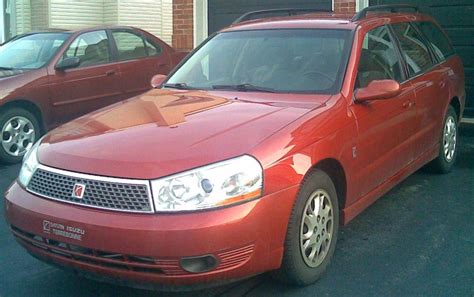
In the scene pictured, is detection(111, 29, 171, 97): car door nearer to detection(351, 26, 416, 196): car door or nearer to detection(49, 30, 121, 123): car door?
detection(49, 30, 121, 123): car door

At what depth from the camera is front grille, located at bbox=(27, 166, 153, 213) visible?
3.28 meters

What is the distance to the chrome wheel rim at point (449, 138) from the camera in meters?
6.35

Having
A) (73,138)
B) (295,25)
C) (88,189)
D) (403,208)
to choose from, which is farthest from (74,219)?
(403,208)

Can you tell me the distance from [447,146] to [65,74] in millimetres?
4753

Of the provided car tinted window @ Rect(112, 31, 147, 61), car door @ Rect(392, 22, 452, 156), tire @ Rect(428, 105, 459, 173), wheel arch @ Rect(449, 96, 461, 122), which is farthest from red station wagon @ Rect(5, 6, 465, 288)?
car tinted window @ Rect(112, 31, 147, 61)

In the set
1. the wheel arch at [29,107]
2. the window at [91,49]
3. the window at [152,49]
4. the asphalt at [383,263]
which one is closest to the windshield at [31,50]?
the window at [91,49]

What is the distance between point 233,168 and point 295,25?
6.88ft

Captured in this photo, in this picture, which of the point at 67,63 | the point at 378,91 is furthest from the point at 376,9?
the point at 67,63

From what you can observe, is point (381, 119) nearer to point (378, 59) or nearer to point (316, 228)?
point (378, 59)

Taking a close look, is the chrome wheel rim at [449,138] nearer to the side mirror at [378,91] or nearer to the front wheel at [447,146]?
the front wheel at [447,146]

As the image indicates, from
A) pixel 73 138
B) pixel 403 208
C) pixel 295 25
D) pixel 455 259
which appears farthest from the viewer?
pixel 403 208

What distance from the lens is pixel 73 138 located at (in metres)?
3.86

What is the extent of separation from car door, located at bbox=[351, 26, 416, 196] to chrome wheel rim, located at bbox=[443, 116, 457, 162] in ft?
3.92

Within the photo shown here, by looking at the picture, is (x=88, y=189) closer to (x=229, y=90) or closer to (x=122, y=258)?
(x=122, y=258)
